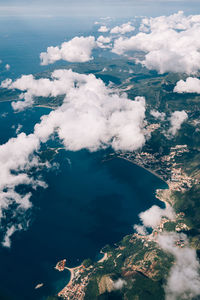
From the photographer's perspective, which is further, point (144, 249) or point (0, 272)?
point (144, 249)

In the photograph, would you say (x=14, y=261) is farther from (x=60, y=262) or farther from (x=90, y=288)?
(x=90, y=288)

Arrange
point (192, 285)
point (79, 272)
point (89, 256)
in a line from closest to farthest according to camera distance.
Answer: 1. point (192, 285)
2. point (79, 272)
3. point (89, 256)

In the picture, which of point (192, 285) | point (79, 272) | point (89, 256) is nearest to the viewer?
point (192, 285)

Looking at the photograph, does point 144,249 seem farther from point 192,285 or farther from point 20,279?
Result: point 20,279

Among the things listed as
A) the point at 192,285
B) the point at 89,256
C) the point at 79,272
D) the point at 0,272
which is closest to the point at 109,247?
the point at 89,256

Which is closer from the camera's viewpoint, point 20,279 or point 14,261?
point 20,279

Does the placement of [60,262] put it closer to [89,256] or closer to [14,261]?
[89,256]

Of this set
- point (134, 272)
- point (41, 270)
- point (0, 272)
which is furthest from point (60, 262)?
point (134, 272)

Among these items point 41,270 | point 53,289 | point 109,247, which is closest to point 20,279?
point 41,270
